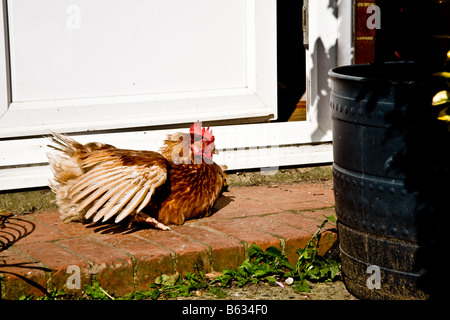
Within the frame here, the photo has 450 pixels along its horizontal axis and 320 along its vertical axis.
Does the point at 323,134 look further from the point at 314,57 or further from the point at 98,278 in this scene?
the point at 98,278

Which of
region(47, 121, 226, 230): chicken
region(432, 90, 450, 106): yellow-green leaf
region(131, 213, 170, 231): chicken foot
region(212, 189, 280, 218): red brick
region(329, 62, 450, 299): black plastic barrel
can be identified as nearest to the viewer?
region(432, 90, 450, 106): yellow-green leaf

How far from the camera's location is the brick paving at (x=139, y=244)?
3068mm

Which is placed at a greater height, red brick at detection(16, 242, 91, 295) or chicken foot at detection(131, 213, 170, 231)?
chicken foot at detection(131, 213, 170, 231)

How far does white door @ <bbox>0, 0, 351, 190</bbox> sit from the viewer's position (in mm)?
4031

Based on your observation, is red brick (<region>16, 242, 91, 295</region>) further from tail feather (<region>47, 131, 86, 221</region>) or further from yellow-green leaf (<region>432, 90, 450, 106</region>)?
yellow-green leaf (<region>432, 90, 450, 106</region>)

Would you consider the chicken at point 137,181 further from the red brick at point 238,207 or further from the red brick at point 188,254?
the red brick at point 188,254

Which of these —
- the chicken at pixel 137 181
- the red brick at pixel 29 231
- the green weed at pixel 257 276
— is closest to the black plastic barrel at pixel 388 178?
the green weed at pixel 257 276

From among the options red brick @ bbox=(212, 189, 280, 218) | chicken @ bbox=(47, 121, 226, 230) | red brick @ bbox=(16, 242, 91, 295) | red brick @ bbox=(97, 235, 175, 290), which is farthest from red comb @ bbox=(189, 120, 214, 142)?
red brick @ bbox=(16, 242, 91, 295)

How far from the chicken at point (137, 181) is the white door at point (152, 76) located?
0.28 metres

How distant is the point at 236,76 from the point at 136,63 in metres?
0.75

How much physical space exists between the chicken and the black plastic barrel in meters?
1.04

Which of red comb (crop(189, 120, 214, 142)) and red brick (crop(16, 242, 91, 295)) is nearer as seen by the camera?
red brick (crop(16, 242, 91, 295))

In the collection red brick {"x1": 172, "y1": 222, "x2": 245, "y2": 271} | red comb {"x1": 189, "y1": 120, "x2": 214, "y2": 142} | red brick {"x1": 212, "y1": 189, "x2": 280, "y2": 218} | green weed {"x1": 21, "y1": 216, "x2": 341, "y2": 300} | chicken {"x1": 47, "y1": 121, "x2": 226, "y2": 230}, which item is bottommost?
green weed {"x1": 21, "y1": 216, "x2": 341, "y2": 300}
